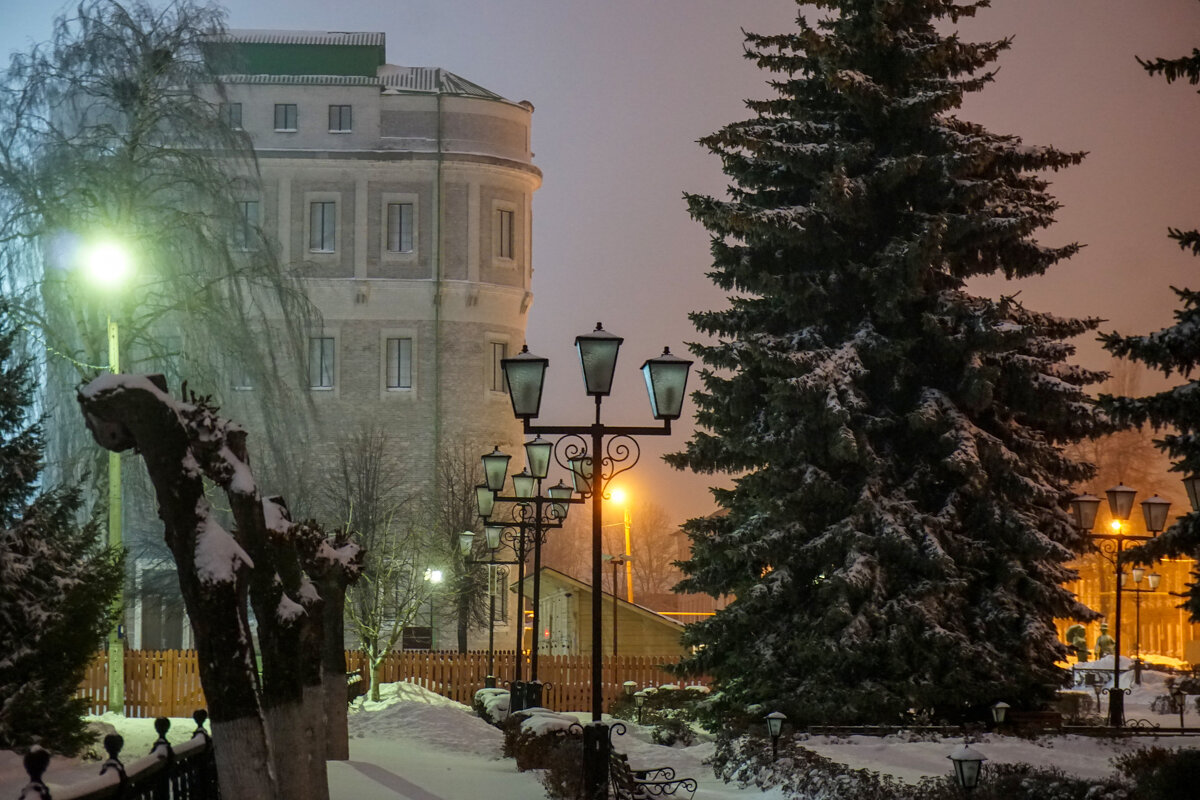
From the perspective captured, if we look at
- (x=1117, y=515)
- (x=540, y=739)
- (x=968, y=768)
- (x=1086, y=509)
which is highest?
(x=1086, y=509)

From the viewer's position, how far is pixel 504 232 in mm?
49594

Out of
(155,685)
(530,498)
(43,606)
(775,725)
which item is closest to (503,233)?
(155,685)

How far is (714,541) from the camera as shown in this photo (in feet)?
73.0

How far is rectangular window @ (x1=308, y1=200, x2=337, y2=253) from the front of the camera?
160 feet

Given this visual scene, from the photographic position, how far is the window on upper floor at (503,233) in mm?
49281

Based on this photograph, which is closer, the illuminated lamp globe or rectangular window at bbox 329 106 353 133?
the illuminated lamp globe

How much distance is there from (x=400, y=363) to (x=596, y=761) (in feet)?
122

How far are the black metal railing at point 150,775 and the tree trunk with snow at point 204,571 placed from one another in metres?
0.25

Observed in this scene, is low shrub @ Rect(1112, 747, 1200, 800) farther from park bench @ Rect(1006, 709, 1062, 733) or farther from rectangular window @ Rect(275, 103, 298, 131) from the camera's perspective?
rectangular window @ Rect(275, 103, 298, 131)

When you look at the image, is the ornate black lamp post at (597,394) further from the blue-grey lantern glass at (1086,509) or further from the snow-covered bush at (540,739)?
the blue-grey lantern glass at (1086,509)

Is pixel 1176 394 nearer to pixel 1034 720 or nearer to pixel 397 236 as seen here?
pixel 1034 720

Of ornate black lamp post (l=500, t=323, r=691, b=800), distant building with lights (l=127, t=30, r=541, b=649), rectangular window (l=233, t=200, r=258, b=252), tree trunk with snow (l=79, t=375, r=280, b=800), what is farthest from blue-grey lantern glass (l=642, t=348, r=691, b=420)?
distant building with lights (l=127, t=30, r=541, b=649)

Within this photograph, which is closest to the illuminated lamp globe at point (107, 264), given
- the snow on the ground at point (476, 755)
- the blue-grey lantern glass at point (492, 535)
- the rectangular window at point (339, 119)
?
the snow on the ground at point (476, 755)

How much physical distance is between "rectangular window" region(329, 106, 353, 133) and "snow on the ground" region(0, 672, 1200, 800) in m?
26.9
